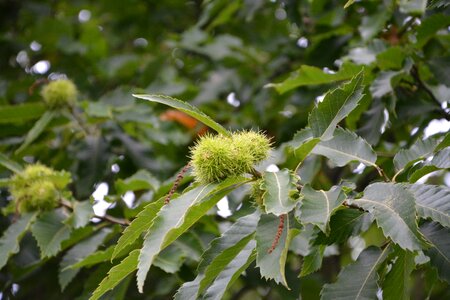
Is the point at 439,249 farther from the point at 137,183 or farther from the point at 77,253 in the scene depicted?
the point at 77,253

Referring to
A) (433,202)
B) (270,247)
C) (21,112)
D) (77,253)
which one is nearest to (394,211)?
(433,202)

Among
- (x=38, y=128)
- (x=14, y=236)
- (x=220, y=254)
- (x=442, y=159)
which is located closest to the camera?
(x=220, y=254)

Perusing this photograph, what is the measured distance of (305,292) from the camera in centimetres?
263

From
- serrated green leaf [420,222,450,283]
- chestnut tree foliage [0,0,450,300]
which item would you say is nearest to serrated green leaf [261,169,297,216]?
chestnut tree foliage [0,0,450,300]

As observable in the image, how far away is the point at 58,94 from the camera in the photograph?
8.51ft

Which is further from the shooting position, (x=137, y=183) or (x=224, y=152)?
(x=137, y=183)

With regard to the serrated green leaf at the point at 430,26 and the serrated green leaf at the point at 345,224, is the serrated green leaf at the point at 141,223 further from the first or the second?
the serrated green leaf at the point at 430,26

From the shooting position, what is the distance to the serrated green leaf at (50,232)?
6.72 feet

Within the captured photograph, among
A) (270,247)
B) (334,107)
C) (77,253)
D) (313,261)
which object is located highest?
(334,107)

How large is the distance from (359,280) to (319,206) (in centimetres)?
26

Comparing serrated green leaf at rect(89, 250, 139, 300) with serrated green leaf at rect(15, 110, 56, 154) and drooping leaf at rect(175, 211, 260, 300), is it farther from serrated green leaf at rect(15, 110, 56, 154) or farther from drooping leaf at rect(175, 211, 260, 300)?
serrated green leaf at rect(15, 110, 56, 154)

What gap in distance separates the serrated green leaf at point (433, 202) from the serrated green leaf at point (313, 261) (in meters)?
0.28

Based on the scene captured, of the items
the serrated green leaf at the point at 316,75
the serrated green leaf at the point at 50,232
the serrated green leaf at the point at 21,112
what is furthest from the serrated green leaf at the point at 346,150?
the serrated green leaf at the point at 21,112

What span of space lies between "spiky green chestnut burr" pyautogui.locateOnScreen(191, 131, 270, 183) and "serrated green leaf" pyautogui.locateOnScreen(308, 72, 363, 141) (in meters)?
0.13
